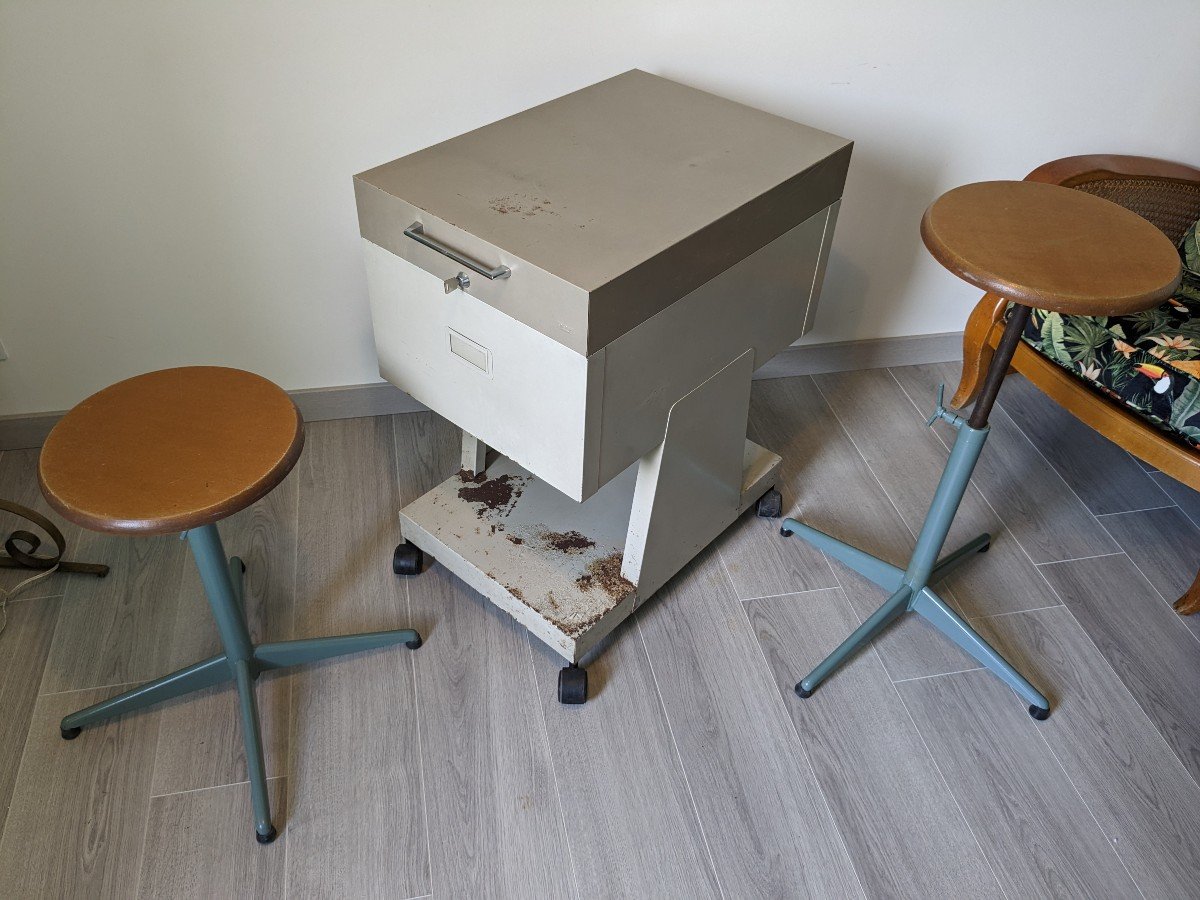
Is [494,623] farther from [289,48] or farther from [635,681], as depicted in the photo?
[289,48]

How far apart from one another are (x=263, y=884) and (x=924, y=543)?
1.23 meters

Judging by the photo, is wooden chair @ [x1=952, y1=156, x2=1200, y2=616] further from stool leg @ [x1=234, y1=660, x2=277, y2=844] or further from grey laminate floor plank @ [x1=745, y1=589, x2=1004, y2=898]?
stool leg @ [x1=234, y1=660, x2=277, y2=844]

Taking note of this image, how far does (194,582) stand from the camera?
1843 millimetres

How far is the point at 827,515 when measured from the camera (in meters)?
2.08

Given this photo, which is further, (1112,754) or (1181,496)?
(1181,496)

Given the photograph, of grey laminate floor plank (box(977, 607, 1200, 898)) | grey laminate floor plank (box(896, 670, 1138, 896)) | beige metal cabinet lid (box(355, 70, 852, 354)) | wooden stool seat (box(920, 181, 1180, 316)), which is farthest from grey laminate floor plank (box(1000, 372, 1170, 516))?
beige metal cabinet lid (box(355, 70, 852, 354))

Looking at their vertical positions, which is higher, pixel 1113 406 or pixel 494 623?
pixel 1113 406

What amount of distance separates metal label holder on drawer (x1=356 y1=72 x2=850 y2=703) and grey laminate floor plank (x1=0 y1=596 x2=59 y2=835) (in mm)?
641

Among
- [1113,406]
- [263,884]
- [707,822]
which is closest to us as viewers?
[263,884]

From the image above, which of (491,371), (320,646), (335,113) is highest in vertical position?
(335,113)

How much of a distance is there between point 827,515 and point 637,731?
27.4 inches

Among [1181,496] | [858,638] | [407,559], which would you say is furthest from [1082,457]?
[407,559]

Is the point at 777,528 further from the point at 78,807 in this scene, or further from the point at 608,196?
the point at 78,807

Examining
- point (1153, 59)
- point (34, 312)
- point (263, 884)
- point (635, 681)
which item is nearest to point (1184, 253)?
point (1153, 59)
